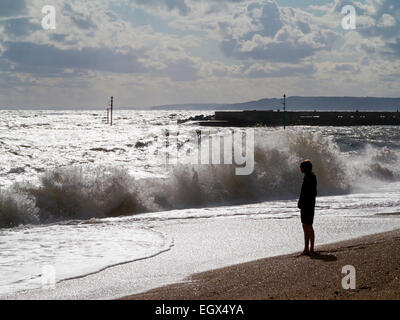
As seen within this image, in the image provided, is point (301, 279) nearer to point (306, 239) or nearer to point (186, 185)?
point (306, 239)

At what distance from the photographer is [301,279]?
20.8ft

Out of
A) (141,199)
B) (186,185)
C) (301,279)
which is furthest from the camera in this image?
(186,185)

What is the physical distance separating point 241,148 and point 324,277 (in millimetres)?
14673

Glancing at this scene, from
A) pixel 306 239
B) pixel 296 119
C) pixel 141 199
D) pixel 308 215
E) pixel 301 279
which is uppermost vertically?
pixel 296 119

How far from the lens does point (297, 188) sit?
63.2 ft

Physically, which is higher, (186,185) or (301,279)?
(186,185)

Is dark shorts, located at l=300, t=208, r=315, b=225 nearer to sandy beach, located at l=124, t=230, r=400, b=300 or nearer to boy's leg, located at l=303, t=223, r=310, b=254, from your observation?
boy's leg, located at l=303, t=223, r=310, b=254

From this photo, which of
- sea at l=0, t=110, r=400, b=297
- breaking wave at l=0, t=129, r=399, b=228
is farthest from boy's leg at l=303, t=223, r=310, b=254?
breaking wave at l=0, t=129, r=399, b=228

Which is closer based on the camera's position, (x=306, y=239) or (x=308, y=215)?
(x=306, y=239)

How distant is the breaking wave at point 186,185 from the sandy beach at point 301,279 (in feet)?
23.0

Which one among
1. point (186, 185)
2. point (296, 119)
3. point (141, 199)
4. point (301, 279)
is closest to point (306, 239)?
point (301, 279)

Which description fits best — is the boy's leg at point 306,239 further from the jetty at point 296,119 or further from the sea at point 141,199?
the jetty at point 296,119

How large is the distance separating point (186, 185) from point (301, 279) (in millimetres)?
11003

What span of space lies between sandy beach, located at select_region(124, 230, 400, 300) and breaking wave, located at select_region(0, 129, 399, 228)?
7.02 meters
